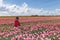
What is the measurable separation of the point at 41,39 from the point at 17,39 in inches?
21.0

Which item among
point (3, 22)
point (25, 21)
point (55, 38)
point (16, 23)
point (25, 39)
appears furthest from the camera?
point (25, 21)

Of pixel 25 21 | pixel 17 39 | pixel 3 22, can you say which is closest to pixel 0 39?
pixel 17 39

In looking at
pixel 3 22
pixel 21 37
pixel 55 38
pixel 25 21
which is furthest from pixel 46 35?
pixel 25 21

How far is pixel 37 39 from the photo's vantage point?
211 inches

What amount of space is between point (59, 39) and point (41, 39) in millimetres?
402

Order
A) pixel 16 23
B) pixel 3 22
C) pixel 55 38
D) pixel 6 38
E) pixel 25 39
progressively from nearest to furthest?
pixel 25 39 → pixel 55 38 → pixel 6 38 → pixel 16 23 → pixel 3 22

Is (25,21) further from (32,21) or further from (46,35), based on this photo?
(46,35)

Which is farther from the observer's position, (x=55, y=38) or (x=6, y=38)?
(x=6, y=38)

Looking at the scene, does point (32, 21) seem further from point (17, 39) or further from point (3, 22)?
point (17, 39)

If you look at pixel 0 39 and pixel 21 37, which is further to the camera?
pixel 0 39

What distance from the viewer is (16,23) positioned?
41.1 feet

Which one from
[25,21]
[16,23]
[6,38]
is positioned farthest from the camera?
[25,21]

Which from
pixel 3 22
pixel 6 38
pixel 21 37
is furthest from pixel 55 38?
pixel 3 22

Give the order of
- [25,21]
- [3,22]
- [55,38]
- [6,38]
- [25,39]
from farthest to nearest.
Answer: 1. [25,21]
2. [3,22]
3. [6,38]
4. [55,38]
5. [25,39]
